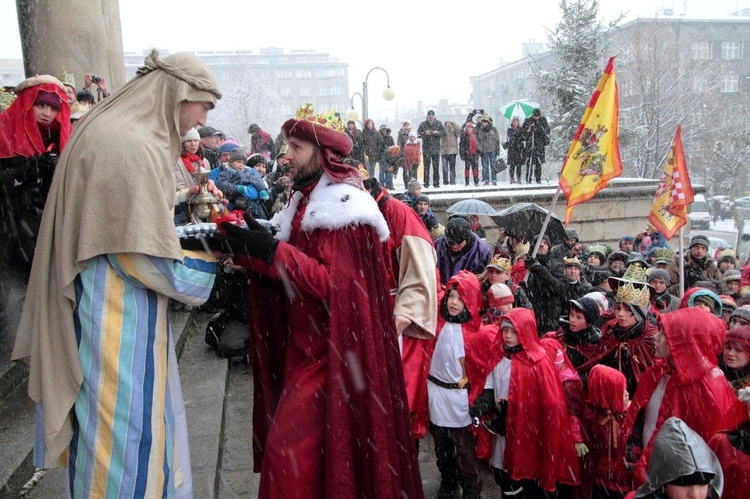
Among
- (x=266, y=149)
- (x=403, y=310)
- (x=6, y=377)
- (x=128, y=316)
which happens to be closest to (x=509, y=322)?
(x=403, y=310)

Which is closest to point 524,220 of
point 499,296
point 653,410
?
point 499,296

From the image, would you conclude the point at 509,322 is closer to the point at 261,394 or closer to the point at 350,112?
the point at 261,394

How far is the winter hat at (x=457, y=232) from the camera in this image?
6539 mm

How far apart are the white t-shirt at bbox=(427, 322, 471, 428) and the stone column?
640 centimetres

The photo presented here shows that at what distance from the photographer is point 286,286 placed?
109 inches

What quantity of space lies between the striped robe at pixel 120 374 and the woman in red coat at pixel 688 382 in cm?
255

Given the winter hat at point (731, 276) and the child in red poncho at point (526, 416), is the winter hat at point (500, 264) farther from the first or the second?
the winter hat at point (731, 276)

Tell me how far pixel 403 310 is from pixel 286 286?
0.72 meters

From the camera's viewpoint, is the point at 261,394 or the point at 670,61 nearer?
the point at 261,394

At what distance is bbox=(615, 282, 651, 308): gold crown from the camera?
486 cm

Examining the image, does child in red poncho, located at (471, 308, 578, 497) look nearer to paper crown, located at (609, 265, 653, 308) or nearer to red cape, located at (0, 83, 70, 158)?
paper crown, located at (609, 265, 653, 308)

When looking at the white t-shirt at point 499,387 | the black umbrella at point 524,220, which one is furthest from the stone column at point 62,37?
the black umbrella at point 524,220

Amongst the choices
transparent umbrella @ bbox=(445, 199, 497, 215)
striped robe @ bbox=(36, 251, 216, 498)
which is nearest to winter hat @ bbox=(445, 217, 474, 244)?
striped robe @ bbox=(36, 251, 216, 498)

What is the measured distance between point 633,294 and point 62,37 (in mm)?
7406
